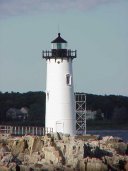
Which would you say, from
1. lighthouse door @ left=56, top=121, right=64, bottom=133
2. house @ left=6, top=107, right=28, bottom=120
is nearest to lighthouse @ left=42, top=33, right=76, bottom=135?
lighthouse door @ left=56, top=121, right=64, bottom=133

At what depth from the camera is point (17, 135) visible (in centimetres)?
4825

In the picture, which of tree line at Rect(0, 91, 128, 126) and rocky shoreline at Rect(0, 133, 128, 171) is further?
tree line at Rect(0, 91, 128, 126)

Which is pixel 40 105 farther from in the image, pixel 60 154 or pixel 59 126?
pixel 60 154

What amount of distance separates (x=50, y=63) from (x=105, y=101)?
36025 millimetres

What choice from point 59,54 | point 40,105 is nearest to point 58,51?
point 59,54

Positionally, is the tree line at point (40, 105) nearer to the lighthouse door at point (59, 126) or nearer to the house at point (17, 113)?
the house at point (17, 113)

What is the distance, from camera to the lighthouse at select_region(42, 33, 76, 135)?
155 feet

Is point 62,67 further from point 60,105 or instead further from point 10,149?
point 10,149

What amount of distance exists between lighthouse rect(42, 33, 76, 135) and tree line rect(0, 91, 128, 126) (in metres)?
21.1

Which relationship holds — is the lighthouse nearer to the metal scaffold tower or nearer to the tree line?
the metal scaffold tower

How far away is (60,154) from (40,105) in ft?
106

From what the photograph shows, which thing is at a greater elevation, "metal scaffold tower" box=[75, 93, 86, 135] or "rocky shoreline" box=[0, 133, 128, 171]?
"metal scaffold tower" box=[75, 93, 86, 135]

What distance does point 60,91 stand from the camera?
4722 centimetres

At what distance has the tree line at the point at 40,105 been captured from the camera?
72.2m
